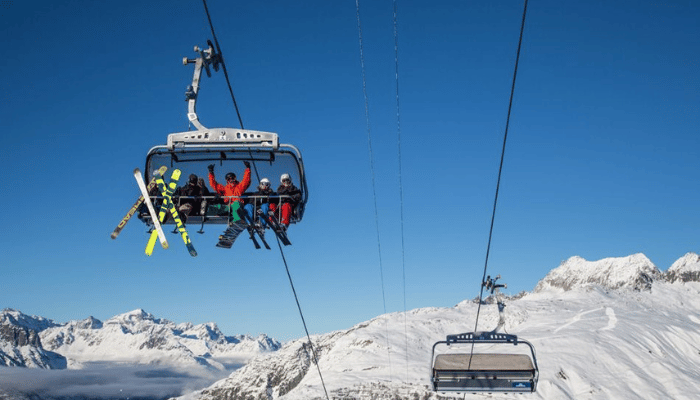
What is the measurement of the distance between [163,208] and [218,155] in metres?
2.11

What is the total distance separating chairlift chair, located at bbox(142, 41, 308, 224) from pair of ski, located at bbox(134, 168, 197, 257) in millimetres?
467

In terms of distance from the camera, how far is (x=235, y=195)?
17.3 m

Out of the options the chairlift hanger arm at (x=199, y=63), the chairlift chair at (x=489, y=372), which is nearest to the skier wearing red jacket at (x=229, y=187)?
the chairlift hanger arm at (x=199, y=63)

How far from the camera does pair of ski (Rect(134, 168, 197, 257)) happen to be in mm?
15430

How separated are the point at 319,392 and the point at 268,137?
182650 millimetres

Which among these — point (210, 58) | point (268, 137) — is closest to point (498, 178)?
point (268, 137)

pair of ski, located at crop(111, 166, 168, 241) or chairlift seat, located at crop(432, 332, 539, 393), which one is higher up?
pair of ski, located at crop(111, 166, 168, 241)

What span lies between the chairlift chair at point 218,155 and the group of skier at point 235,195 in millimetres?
141

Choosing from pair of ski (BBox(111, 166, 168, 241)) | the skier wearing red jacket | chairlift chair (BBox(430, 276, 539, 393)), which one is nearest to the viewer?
pair of ski (BBox(111, 166, 168, 241))

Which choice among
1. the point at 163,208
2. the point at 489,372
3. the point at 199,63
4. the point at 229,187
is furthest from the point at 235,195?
the point at 489,372

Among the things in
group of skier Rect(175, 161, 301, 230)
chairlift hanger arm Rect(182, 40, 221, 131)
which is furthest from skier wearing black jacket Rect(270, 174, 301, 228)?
chairlift hanger arm Rect(182, 40, 221, 131)

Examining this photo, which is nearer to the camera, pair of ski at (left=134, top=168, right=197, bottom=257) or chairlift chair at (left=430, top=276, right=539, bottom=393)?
pair of ski at (left=134, top=168, right=197, bottom=257)

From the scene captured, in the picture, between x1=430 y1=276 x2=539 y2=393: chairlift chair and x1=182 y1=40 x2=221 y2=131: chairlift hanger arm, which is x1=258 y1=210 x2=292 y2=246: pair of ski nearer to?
x1=182 y1=40 x2=221 y2=131: chairlift hanger arm

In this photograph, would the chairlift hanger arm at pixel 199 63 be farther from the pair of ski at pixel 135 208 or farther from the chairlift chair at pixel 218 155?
the pair of ski at pixel 135 208
